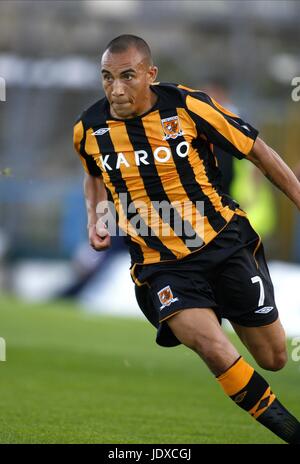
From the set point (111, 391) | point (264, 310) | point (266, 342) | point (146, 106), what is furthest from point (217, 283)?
point (111, 391)

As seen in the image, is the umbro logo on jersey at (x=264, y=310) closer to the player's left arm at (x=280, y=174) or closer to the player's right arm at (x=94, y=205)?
the player's left arm at (x=280, y=174)

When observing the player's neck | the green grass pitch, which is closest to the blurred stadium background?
the green grass pitch

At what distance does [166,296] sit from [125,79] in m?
1.16

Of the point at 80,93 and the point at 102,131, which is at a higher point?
the point at 102,131

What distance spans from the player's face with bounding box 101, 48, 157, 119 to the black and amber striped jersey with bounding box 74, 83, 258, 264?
138mm

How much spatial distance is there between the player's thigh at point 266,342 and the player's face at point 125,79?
4.54ft

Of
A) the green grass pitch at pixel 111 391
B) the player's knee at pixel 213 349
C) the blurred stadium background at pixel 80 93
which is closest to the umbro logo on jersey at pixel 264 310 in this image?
the player's knee at pixel 213 349

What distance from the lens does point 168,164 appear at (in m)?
5.68

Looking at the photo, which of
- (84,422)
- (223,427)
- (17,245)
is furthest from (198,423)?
(17,245)

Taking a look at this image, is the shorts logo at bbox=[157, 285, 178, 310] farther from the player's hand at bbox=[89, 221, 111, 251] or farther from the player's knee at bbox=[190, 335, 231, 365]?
the player's hand at bbox=[89, 221, 111, 251]

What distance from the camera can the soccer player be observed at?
5.56m

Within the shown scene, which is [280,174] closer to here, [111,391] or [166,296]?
[166,296]

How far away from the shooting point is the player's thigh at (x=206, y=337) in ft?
17.4

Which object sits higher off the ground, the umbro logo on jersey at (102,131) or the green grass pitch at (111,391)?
the umbro logo on jersey at (102,131)
